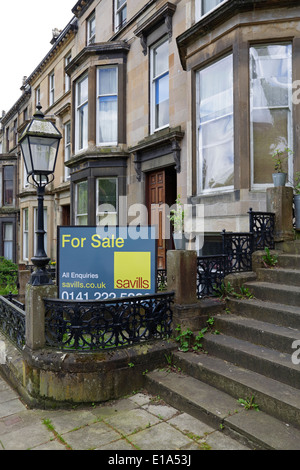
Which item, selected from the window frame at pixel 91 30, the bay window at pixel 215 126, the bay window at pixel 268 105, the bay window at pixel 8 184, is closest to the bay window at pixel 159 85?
the bay window at pixel 215 126

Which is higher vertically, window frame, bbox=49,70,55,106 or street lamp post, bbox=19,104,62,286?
window frame, bbox=49,70,55,106

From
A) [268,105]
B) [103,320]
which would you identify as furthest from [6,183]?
[103,320]

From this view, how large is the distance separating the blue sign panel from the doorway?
486 centimetres

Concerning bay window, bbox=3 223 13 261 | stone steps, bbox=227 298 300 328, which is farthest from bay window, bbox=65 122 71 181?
stone steps, bbox=227 298 300 328

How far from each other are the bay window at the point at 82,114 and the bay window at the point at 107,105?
74cm

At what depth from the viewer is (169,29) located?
9.34 m

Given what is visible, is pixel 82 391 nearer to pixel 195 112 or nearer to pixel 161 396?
pixel 161 396

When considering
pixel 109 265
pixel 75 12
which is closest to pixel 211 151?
pixel 109 265

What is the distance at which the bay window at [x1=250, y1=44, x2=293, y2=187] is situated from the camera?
6.73 meters

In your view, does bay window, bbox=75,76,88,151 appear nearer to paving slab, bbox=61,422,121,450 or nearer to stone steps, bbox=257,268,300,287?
stone steps, bbox=257,268,300,287

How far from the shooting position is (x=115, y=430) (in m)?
3.24

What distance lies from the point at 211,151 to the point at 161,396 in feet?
18.1

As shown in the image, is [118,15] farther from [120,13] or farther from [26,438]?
[26,438]

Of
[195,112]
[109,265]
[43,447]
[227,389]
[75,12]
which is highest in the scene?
[75,12]
